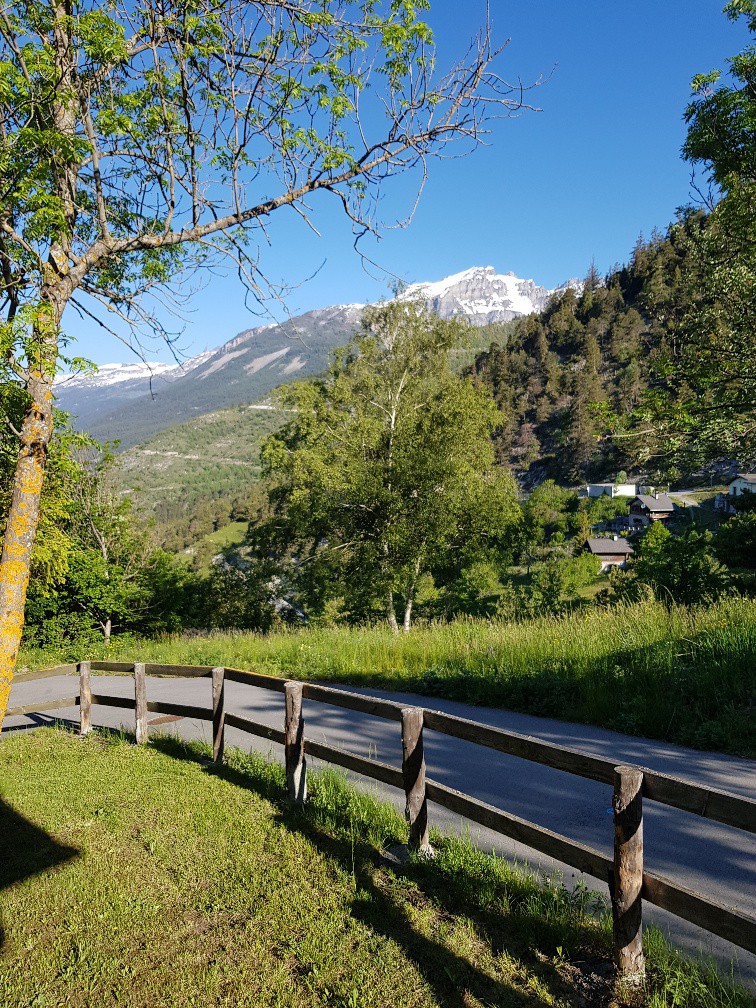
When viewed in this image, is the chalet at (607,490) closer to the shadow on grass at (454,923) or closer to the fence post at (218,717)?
the fence post at (218,717)

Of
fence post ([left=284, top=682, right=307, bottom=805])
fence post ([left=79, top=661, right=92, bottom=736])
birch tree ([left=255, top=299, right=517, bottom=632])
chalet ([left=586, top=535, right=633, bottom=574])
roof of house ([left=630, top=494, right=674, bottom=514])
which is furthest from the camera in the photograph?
roof of house ([left=630, top=494, right=674, bottom=514])

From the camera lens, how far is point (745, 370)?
38.9 ft

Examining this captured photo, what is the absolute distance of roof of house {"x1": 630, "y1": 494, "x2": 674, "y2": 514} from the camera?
106 meters

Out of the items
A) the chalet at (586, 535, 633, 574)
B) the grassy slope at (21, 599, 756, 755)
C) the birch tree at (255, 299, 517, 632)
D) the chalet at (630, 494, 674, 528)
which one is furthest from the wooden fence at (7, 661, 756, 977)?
the chalet at (630, 494, 674, 528)

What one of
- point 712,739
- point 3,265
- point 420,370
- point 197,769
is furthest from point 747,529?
point 3,265

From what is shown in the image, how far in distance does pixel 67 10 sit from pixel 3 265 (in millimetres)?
1877

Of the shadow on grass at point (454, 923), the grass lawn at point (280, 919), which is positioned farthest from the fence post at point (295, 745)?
the shadow on grass at point (454, 923)

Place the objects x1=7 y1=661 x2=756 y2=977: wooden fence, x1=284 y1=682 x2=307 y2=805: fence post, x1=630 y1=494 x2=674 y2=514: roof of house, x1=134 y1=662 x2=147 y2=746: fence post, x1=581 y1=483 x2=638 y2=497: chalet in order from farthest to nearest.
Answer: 1. x1=581 y1=483 x2=638 y2=497: chalet
2. x1=630 y1=494 x2=674 y2=514: roof of house
3. x1=134 y1=662 x2=147 y2=746: fence post
4. x1=284 y1=682 x2=307 y2=805: fence post
5. x1=7 y1=661 x2=756 y2=977: wooden fence

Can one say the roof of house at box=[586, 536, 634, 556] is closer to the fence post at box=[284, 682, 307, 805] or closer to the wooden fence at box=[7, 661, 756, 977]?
the fence post at box=[284, 682, 307, 805]

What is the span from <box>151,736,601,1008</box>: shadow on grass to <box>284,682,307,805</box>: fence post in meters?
0.63

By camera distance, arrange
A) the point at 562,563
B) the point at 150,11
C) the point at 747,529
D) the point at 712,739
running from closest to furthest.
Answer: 1. the point at 150,11
2. the point at 712,739
3. the point at 747,529
4. the point at 562,563

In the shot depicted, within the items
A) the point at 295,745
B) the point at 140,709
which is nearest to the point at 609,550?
the point at 140,709

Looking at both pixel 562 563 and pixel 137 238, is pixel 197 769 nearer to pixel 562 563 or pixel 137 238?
pixel 137 238

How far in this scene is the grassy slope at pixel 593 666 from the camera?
6.64 m
